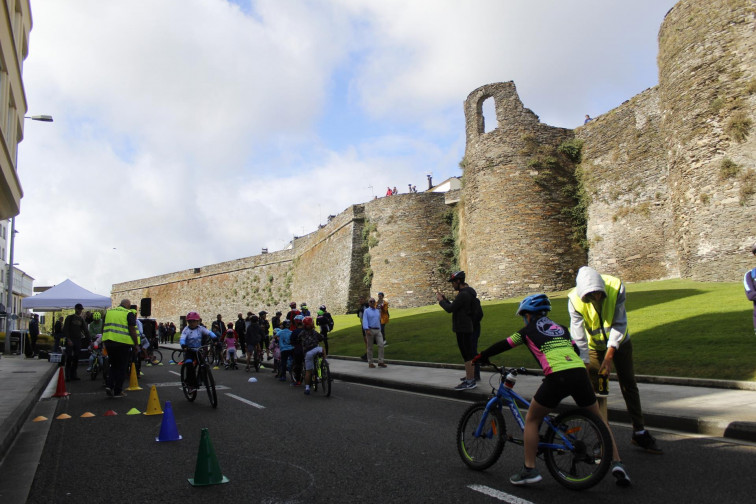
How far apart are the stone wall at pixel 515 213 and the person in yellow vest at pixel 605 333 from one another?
22388 millimetres

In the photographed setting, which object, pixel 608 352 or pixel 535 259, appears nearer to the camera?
pixel 608 352

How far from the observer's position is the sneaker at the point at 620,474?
4492 mm

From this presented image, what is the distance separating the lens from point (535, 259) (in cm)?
2786

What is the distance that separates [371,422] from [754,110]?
58.0ft

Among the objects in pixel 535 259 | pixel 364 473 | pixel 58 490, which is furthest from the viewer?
pixel 535 259

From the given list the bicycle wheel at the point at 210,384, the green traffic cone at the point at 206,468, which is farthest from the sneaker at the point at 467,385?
the green traffic cone at the point at 206,468

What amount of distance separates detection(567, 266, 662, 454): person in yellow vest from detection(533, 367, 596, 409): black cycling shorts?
850 millimetres

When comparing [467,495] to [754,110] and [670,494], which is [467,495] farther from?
[754,110]

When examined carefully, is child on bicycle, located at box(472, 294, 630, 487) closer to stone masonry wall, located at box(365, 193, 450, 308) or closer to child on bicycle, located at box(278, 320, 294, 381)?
child on bicycle, located at box(278, 320, 294, 381)

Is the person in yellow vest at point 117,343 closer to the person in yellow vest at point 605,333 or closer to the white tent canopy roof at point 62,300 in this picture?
the person in yellow vest at point 605,333

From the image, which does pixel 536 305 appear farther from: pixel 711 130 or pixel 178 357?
pixel 178 357

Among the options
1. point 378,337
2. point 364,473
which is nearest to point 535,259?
point 378,337

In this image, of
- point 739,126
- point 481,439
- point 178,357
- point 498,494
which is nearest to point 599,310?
point 481,439

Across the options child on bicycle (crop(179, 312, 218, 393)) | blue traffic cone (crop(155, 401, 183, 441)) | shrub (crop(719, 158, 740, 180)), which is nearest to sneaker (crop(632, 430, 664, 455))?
blue traffic cone (crop(155, 401, 183, 441))
